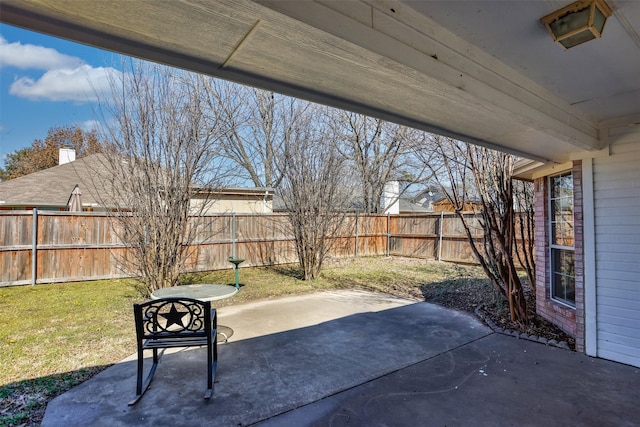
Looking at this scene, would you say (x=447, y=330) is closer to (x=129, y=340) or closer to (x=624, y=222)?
(x=624, y=222)

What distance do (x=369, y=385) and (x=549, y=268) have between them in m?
3.37

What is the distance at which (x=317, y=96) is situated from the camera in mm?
2111

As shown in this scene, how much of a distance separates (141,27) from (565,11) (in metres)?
2.06

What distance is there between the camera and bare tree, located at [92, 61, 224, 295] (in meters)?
6.36

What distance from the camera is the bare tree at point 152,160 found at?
636 centimetres

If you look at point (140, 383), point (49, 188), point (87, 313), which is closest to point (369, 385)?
point (140, 383)

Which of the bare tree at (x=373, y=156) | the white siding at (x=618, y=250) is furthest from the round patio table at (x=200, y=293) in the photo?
the bare tree at (x=373, y=156)

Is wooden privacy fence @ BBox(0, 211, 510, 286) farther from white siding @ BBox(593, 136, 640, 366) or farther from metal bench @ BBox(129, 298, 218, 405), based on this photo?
white siding @ BBox(593, 136, 640, 366)

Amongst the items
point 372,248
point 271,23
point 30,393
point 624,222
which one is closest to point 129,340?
point 30,393

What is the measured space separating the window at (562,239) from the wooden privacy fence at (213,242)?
3771 mm

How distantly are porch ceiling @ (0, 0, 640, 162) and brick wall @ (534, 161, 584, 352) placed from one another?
1496 millimetres

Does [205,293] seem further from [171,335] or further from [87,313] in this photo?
[87,313]

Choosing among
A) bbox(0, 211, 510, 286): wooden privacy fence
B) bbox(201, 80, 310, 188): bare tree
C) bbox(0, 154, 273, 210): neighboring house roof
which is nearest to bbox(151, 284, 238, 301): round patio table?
bbox(0, 211, 510, 286): wooden privacy fence

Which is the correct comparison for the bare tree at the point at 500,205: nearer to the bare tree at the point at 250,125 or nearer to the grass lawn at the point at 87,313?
the grass lawn at the point at 87,313
